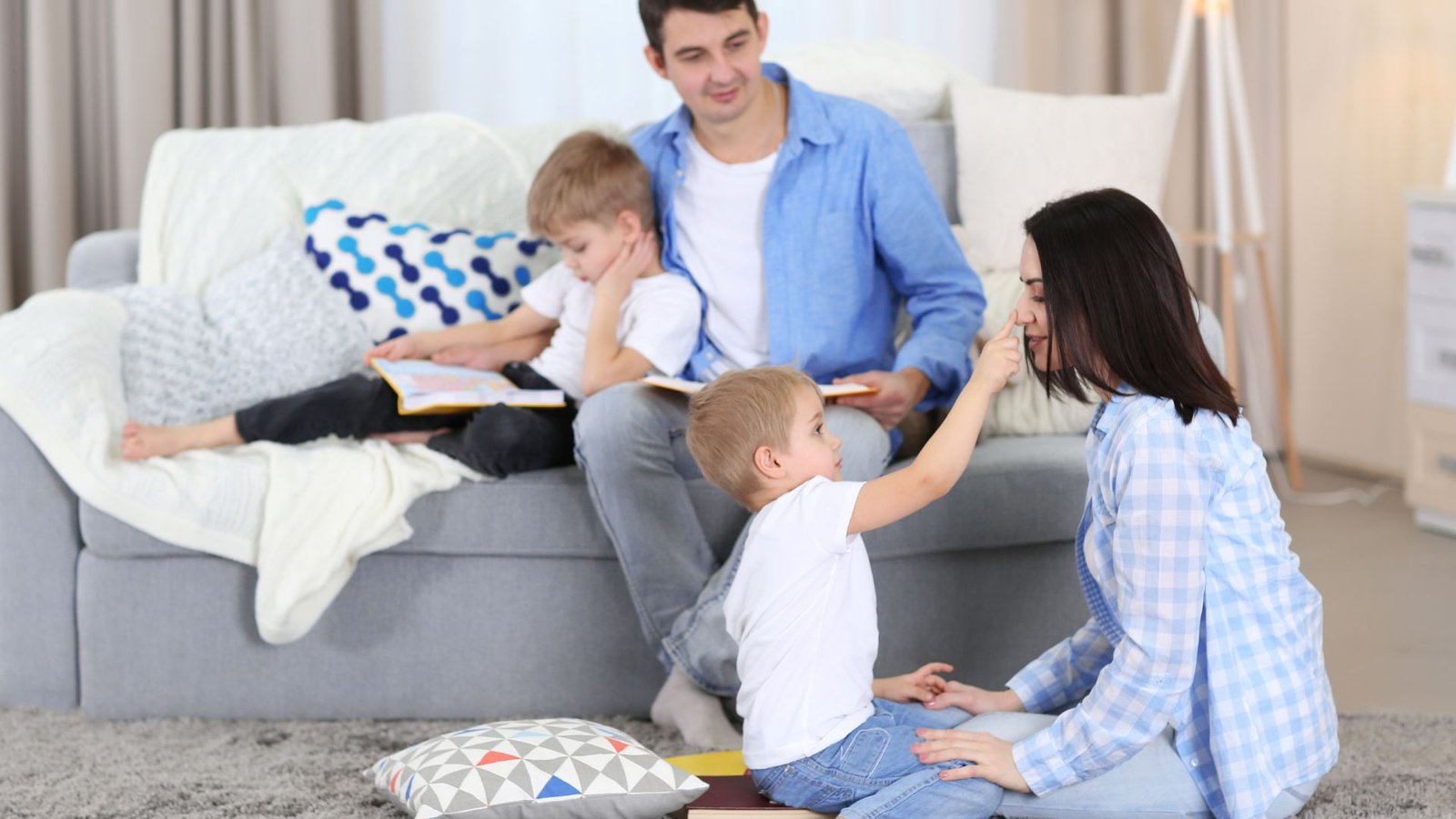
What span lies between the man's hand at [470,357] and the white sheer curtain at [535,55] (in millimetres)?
1438

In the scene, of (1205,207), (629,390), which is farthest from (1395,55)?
Answer: (629,390)

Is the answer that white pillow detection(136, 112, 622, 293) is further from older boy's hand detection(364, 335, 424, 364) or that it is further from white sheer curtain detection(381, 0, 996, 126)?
white sheer curtain detection(381, 0, 996, 126)

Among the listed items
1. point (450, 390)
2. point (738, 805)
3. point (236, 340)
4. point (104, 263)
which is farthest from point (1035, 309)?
point (104, 263)

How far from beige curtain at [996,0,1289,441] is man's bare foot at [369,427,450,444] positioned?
233 cm

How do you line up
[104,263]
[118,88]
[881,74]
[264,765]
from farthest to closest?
[118,88]
[881,74]
[104,263]
[264,765]

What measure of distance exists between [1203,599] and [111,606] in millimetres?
1491

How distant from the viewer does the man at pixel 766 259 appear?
79.4 inches

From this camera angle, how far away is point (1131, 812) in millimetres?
1523

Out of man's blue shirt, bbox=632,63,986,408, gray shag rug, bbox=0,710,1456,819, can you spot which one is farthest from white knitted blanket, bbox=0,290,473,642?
man's blue shirt, bbox=632,63,986,408

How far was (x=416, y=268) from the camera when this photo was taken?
2486 millimetres

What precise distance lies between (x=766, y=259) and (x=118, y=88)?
1905 millimetres

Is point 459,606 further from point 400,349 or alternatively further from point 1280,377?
point 1280,377

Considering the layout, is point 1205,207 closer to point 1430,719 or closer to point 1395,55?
point 1395,55

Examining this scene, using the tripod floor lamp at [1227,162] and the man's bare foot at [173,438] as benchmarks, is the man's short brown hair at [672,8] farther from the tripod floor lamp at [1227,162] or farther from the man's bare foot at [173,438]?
the tripod floor lamp at [1227,162]
